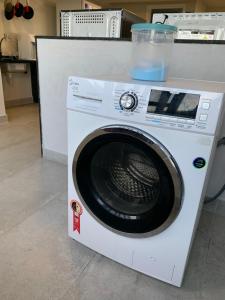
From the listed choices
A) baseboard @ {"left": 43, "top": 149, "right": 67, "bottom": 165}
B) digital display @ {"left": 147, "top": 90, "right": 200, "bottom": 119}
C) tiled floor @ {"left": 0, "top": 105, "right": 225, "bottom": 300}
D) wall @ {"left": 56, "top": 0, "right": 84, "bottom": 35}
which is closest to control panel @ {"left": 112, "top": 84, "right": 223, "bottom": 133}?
digital display @ {"left": 147, "top": 90, "right": 200, "bottom": 119}

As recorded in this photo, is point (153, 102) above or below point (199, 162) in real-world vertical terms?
above

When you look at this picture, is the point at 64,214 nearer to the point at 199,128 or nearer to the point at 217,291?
the point at 217,291

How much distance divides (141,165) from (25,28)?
15.5ft

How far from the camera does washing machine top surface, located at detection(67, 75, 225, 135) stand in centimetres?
78

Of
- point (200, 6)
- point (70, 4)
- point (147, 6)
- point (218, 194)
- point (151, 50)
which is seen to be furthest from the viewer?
point (147, 6)

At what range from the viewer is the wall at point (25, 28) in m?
4.35

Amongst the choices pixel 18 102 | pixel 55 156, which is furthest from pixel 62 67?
pixel 18 102

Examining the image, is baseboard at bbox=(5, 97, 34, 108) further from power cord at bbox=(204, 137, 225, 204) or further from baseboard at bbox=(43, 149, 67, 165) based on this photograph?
power cord at bbox=(204, 137, 225, 204)

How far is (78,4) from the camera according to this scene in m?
4.75

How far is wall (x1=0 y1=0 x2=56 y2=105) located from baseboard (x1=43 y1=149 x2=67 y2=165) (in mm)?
2686

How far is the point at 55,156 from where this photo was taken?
228cm

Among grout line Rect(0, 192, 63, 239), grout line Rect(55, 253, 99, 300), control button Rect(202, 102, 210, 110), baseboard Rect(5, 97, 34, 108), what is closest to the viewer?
control button Rect(202, 102, 210, 110)

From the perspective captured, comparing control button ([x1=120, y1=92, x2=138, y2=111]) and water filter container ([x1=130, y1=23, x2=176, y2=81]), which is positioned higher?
water filter container ([x1=130, y1=23, x2=176, y2=81])

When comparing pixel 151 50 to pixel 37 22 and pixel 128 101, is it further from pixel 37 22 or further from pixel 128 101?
pixel 37 22
